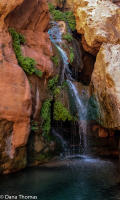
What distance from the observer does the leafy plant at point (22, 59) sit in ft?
30.1

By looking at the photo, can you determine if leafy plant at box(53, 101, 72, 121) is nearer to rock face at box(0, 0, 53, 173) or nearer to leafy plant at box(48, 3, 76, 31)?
rock face at box(0, 0, 53, 173)

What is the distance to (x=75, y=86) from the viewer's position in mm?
11891

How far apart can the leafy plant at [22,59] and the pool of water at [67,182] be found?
404cm

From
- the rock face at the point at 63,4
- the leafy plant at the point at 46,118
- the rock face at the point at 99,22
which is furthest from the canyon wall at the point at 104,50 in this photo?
the rock face at the point at 63,4

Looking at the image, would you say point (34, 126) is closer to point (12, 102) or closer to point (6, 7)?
point (12, 102)

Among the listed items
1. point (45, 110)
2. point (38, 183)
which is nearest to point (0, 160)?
point (38, 183)

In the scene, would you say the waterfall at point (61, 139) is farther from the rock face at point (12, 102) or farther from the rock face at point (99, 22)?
the rock face at point (99, 22)

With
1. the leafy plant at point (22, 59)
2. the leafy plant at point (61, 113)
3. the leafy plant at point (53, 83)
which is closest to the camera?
the leafy plant at point (22, 59)

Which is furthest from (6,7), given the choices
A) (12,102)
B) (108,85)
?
(108,85)

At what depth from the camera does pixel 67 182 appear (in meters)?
6.88

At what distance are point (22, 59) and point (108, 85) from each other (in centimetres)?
380

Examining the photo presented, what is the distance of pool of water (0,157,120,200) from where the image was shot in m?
5.86

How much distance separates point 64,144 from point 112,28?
758 centimetres

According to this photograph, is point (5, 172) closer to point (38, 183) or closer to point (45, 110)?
point (38, 183)
